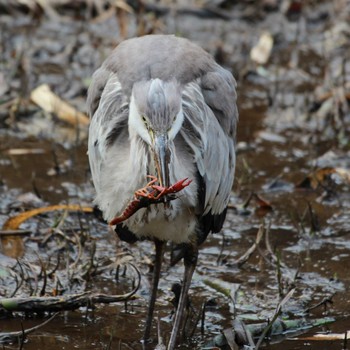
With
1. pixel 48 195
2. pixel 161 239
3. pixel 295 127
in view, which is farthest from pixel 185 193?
pixel 295 127

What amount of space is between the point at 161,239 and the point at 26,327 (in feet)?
2.76

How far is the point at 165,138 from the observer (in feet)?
13.6

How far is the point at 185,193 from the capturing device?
4.54m

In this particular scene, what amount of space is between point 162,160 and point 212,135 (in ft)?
2.64

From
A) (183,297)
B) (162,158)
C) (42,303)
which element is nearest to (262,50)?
(183,297)

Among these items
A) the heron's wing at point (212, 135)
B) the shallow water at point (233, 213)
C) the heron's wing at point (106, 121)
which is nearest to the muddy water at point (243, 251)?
the shallow water at point (233, 213)

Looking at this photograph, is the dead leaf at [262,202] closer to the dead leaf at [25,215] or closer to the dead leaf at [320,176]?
the dead leaf at [320,176]

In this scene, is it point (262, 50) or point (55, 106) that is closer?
point (55, 106)

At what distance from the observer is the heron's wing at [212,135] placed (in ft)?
15.1

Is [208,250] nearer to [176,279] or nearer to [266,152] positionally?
[176,279]

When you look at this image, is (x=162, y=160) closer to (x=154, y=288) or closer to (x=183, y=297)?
(x=183, y=297)

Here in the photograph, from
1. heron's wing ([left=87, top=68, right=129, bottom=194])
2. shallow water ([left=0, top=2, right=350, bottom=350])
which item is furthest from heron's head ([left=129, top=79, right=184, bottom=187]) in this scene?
shallow water ([left=0, top=2, right=350, bottom=350])

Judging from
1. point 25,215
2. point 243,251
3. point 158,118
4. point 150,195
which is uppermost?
point 158,118

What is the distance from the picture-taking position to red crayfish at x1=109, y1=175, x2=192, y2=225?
401cm
